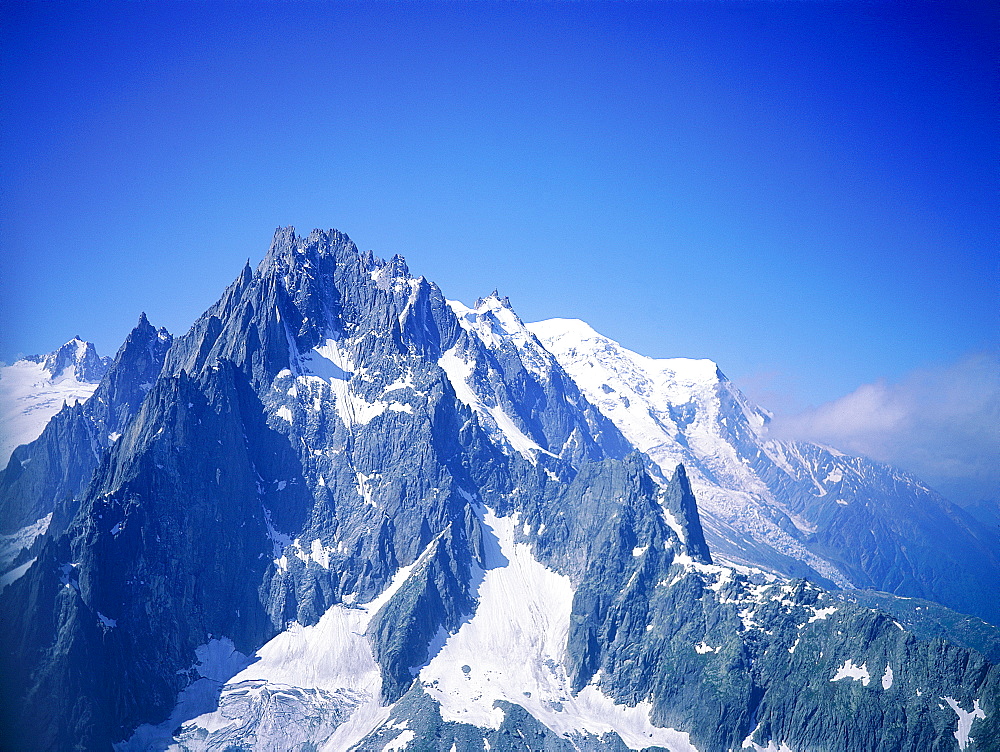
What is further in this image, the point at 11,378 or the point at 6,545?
the point at 11,378

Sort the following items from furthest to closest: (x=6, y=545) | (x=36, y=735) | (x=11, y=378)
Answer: (x=36, y=735) < (x=11, y=378) < (x=6, y=545)

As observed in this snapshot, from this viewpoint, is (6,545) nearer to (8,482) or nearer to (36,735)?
(8,482)

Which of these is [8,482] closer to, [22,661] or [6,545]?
[6,545]

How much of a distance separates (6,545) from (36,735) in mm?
139504

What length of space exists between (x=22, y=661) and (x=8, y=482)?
121 meters

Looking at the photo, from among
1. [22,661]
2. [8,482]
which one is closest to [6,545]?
[8,482]

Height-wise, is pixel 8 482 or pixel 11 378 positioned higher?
pixel 11 378

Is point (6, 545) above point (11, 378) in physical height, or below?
below

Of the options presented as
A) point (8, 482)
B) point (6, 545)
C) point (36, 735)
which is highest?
point (8, 482)

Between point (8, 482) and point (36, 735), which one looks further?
point (36, 735)

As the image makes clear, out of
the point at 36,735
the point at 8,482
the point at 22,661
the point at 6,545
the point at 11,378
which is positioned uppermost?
the point at 11,378

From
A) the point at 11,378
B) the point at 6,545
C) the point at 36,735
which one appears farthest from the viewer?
the point at 36,735

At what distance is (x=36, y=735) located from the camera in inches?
7717

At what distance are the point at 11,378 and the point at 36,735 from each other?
454ft
